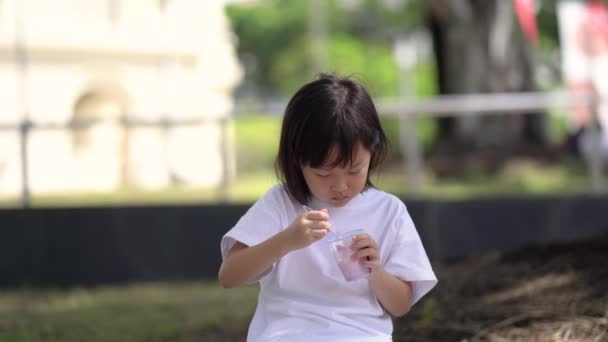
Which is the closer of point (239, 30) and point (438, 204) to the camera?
point (438, 204)

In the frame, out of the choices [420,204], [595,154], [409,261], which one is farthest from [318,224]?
[595,154]

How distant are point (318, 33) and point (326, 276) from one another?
52861mm

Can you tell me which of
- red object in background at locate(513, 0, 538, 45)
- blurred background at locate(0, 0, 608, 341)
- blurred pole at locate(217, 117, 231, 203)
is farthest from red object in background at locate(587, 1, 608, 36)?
blurred pole at locate(217, 117, 231, 203)

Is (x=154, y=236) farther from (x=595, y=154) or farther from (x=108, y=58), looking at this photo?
(x=108, y=58)

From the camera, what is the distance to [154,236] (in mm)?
6379

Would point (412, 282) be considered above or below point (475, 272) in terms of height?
above

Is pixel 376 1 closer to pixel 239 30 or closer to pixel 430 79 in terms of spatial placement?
pixel 430 79

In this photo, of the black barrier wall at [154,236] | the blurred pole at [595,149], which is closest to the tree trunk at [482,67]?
the blurred pole at [595,149]

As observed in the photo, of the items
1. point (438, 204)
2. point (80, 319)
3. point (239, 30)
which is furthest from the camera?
point (239, 30)

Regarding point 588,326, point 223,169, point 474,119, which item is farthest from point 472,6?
point 588,326

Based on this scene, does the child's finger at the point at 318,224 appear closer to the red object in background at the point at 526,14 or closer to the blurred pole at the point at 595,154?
the blurred pole at the point at 595,154

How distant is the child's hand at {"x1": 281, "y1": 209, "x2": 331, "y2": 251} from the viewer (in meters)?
2.17

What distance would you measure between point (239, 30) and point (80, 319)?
58.1m

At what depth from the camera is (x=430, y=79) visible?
54.2 m
